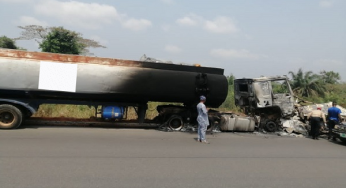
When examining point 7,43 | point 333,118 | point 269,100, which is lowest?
point 333,118

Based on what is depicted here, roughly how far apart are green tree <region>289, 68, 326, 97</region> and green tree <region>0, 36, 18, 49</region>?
31210mm

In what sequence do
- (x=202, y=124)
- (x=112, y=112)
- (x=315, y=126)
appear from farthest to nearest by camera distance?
(x=315, y=126) → (x=112, y=112) → (x=202, y=124)

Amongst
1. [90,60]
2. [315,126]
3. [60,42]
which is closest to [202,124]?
[90,60]

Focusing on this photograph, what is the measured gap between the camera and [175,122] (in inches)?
457

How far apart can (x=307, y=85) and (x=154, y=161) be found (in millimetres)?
26270

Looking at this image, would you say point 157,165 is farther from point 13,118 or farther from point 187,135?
point 13,118

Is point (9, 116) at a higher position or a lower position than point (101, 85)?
lower

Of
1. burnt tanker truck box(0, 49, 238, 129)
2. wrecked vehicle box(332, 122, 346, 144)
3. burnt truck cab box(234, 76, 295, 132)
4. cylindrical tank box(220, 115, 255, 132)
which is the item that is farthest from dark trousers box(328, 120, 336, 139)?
burnt tanker truck box(0, 49, 238, 129)

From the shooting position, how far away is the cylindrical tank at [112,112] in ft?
35.8

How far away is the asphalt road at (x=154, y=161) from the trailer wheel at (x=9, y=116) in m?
0.41

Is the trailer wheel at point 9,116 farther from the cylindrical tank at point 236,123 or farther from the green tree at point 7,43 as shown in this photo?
the green tree at point 7,43

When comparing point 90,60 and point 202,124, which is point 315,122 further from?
point 90,60

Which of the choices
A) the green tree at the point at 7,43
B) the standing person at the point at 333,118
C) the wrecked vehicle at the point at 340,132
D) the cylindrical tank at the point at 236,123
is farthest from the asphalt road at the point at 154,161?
the green tree at the point at 7,43

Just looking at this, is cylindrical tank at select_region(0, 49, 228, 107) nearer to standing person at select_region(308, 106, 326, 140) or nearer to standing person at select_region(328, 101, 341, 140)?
standing person at select_region(308, 106, 326, 140)
